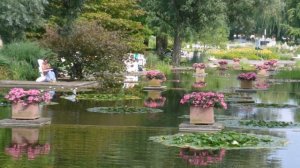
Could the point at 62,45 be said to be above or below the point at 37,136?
above

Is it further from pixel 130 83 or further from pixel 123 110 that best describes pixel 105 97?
pixel 130 83

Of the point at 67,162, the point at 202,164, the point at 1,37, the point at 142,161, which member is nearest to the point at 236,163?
the point at 202,164

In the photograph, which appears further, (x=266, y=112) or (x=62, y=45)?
(x=62, y=45)

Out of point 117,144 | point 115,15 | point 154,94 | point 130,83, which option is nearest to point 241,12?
point 115,15

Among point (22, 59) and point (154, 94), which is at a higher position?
point (22, 59)

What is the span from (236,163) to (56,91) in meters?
18.8

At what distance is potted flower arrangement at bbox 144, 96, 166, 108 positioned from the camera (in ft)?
83.7

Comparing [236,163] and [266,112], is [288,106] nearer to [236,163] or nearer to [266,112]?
[266,112]

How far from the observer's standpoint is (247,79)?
112ft

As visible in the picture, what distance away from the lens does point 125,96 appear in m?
28.6

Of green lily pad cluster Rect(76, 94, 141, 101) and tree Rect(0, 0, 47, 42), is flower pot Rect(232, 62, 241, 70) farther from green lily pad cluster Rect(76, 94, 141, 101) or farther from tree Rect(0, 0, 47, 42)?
green lily pad cluster Rect(76, 94, 141, 101)

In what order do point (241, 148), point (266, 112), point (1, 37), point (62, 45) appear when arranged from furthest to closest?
1. point (1, 37)
2. point (62, 45)
3. point (266, 112)
4. point (241, 148)

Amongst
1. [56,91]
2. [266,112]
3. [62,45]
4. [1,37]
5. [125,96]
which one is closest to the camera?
[266,112]

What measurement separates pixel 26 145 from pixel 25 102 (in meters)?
3.40
